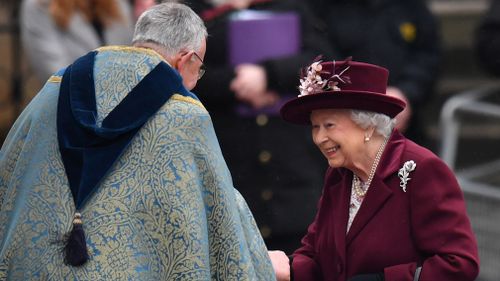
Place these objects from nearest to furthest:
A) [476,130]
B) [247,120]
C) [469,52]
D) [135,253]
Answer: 1. [135,253]
2. [247,120]
3. [476,130]
4. [469,52]

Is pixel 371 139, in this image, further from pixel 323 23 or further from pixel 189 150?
pixel 323 23

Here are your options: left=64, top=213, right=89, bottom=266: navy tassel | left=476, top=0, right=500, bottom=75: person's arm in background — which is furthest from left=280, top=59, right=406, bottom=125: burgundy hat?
left=476, top=0, right=500, bottom=75: person's arm in background

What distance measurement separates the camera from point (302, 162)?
7.38 meters

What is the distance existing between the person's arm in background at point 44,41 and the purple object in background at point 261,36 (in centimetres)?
96

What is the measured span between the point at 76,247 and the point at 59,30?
318cm

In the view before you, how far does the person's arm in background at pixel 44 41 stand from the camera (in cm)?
759

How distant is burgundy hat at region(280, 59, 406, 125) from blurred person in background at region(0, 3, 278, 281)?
429 millimetres

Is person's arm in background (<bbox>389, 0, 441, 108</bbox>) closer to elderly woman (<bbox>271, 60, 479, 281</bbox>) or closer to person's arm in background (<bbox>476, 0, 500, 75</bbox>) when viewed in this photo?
person's arm in background (<bbox>476, 0, 500, 75</bbox>)

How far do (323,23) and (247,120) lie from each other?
0.86 metres

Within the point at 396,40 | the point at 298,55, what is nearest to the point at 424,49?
the point at 396,40

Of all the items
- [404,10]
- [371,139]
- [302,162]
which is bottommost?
[302,162]

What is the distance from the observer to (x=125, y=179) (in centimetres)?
469

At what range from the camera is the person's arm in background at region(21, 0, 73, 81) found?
7590 millimetres

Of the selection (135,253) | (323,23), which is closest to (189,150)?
(135,253)
